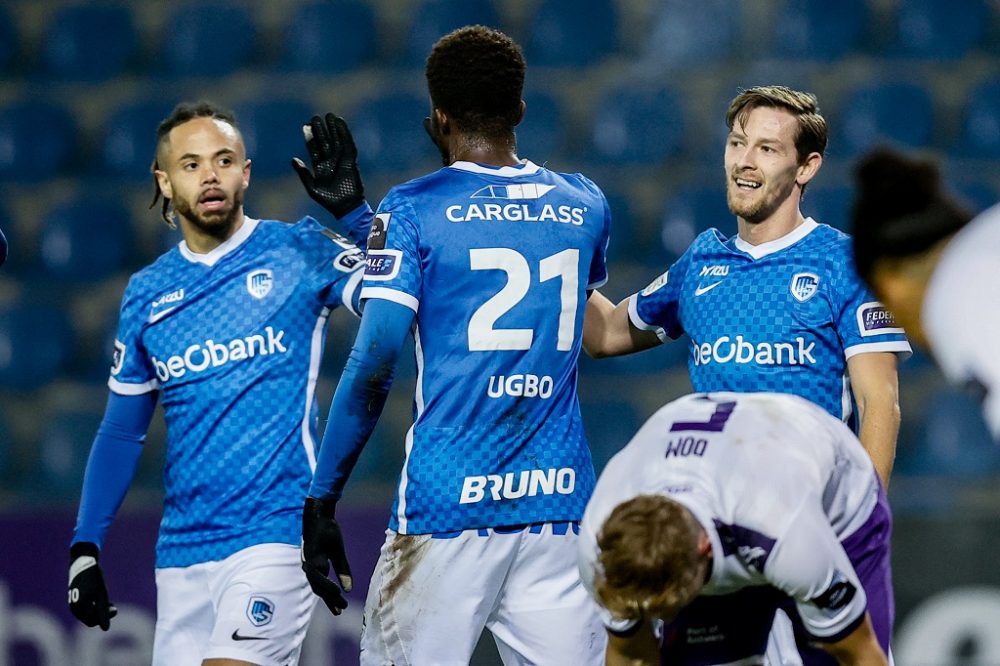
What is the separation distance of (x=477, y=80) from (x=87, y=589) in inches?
82.4

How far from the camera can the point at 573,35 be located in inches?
346

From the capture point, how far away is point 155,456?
748cm

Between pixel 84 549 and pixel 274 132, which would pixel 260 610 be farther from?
pixel 274 132

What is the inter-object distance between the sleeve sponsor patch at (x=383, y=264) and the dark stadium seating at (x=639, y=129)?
4632 millimetres

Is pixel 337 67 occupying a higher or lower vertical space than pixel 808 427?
higher

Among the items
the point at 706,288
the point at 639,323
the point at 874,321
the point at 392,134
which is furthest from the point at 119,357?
the point at 392,134

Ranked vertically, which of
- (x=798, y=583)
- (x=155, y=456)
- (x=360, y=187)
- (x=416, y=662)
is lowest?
(x=155, y=456)

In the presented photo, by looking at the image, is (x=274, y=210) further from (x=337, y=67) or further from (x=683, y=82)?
(x=683, y=82)

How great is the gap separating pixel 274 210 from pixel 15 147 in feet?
5.98

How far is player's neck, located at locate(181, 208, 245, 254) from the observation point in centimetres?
475

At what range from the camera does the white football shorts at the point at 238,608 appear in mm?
4266

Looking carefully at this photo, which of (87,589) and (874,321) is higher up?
(874,321)

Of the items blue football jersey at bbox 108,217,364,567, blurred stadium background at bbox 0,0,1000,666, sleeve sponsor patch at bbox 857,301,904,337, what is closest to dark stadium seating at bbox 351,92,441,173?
blurred stadium background at bbox 0,0,1000,666

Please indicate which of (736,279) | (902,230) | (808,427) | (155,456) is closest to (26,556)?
(155,456)
